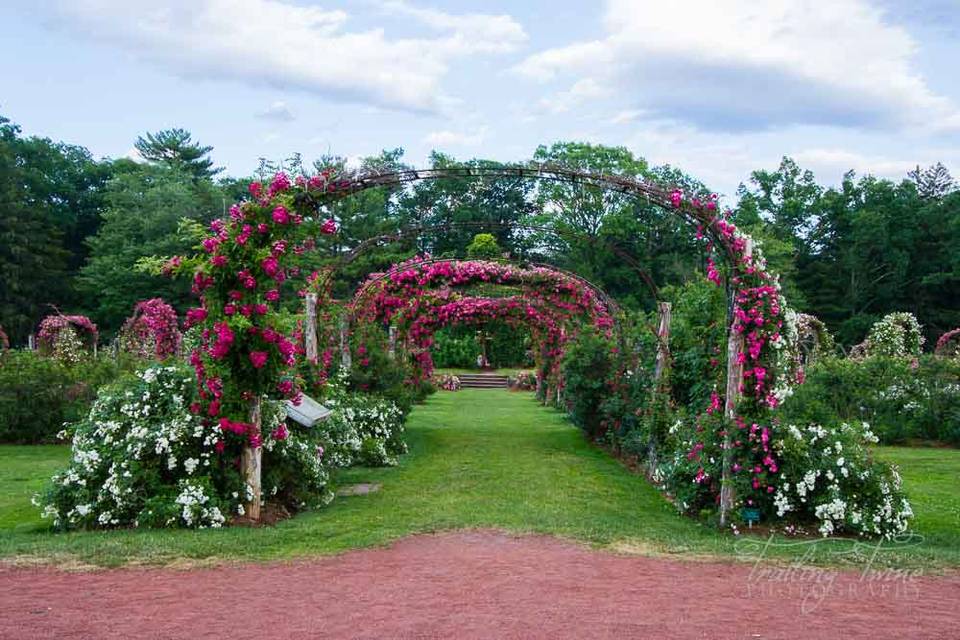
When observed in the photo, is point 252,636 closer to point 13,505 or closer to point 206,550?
point 206,550

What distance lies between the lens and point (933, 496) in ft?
31.3

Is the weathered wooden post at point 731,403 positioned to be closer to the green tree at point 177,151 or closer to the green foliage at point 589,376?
the green foliage at point 589,376

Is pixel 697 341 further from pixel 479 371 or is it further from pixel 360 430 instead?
pixel 479 371

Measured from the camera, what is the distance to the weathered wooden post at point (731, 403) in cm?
744

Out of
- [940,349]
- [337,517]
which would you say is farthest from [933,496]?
[940,349]

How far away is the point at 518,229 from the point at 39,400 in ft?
72.3

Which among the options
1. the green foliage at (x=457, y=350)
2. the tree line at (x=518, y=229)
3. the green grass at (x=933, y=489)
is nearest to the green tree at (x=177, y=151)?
the tree line at (x=518, y=229)

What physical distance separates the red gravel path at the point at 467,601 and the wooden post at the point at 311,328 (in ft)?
19.4

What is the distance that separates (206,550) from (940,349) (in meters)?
19.8

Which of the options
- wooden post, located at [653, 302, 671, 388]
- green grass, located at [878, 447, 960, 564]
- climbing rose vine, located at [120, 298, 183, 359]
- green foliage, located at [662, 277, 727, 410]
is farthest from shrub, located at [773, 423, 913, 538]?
climbing rose vine, located at [120, 298, 183, 359]

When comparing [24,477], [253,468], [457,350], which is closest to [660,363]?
[253,468]

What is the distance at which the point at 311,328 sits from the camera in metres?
11.8

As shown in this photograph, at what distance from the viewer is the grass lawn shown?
6305 mm

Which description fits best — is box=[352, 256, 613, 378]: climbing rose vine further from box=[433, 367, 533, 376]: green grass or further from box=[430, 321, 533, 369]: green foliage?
box=[430, 321, 533, 369]: green foliage
